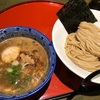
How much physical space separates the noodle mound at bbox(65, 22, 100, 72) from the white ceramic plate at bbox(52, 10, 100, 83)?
0.10 ft

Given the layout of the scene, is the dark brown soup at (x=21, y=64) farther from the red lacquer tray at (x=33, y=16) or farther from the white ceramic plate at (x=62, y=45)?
the red lacquer tray at (x=33, y=16)

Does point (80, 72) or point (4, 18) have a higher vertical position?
point (4, 18)

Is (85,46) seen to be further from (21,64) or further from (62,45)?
(21,64)

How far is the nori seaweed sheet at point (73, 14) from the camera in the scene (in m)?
1.55

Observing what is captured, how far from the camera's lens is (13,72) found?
132 centimetres

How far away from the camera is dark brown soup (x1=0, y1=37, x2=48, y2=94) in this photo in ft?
4.22

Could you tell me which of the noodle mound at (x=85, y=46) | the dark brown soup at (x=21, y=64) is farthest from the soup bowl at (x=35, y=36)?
the noodle mound at (x=85, y=46)

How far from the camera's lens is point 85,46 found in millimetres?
1502

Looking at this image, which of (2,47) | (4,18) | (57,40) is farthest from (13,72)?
(4,18)

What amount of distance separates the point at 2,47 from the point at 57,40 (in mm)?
351

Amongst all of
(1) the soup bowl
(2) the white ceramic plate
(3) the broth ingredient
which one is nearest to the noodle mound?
(2) the white ceramic plate

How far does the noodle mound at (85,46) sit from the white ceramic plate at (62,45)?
1.3 inches

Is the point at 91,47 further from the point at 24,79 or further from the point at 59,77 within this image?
the point at 24,79

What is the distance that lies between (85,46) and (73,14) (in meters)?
0.24
